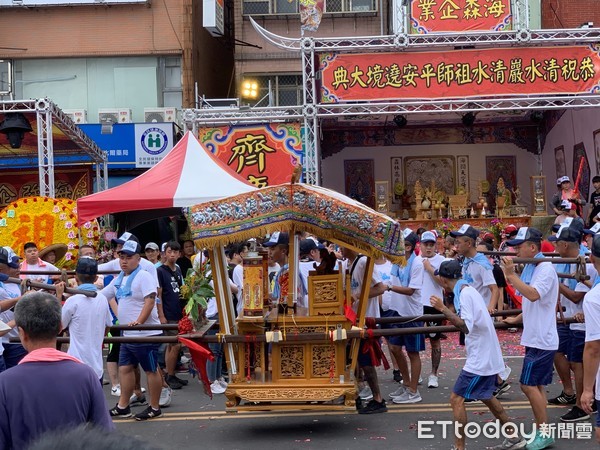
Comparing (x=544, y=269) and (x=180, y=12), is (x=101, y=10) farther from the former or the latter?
(x=544, y=269)

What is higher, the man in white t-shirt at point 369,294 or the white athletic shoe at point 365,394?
the man in white t-shirt at point 369,294

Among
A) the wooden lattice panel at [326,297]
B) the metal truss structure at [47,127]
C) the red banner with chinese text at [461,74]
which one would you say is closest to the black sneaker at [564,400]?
the wooden lattice panel at [326,297]

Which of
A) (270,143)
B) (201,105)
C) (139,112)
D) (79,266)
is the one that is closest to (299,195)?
(79,266)

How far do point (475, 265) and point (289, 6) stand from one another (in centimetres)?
1643

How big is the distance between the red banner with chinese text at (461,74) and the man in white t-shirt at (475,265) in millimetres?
8628

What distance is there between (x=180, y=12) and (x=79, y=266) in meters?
16.8

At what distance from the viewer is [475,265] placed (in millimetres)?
9797

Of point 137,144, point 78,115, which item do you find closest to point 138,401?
point 137,144

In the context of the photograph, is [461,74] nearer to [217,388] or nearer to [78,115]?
[217,388]

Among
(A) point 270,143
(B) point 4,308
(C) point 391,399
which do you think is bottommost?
(C) point 391,399

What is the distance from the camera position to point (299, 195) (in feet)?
26.9

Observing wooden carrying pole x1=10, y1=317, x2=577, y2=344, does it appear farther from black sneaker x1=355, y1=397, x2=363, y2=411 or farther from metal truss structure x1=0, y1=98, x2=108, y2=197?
metal truss structure x1=0, y1=98, x2=108, y2=197

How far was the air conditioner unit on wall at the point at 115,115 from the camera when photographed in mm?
23812

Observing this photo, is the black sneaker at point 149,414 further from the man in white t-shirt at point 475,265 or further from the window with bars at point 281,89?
the window with bars at point 281,89
